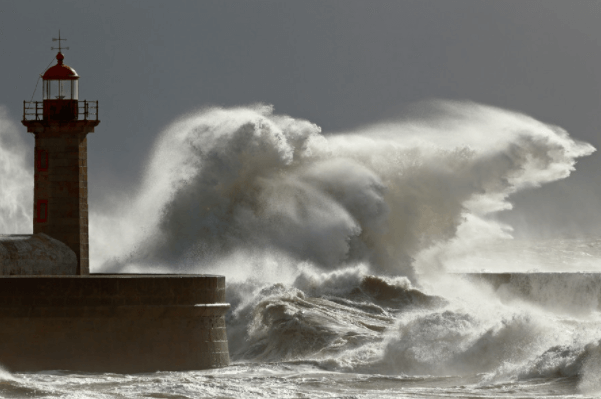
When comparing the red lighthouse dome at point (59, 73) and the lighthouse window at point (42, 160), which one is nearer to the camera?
the lighthouse window at point (42, 160)

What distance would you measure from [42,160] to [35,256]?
1.74 meters

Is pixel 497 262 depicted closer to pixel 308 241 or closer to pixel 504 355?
pixel 308 241

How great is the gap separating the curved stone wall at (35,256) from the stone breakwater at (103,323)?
4.76 ft

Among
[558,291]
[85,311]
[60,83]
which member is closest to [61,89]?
[60,83]

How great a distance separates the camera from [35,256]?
18.1 meters

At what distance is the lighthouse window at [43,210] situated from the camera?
18.9 m

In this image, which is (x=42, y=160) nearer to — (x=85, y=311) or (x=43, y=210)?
(x=43, y=210)

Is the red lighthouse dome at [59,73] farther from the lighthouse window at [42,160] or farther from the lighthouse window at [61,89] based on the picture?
the lighthouse window at [42,160]

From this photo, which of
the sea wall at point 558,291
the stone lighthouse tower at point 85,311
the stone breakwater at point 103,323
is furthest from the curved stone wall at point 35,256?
the sea wall at point 558,291

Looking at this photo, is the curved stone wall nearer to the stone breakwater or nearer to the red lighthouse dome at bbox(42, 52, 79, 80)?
the stone breakwater

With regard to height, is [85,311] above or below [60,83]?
below

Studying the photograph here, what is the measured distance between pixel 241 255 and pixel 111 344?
9.63 meters

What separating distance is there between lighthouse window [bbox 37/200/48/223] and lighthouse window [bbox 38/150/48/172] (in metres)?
0.53

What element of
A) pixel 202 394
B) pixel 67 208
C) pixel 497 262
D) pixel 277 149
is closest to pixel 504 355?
pixel 202 394
